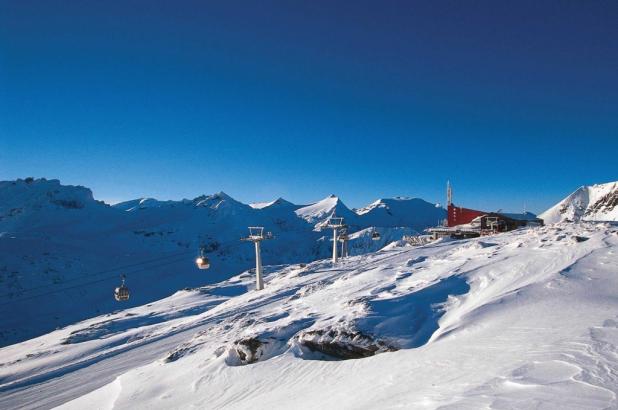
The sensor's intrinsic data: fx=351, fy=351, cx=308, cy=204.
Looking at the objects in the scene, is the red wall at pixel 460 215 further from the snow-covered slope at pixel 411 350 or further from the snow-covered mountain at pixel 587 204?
the snow-covered mountain at pixel 587 204

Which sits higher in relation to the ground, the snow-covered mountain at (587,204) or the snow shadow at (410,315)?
the snow-covered mountain at (587,204)

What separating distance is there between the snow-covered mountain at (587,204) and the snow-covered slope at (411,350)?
5994 centimetres

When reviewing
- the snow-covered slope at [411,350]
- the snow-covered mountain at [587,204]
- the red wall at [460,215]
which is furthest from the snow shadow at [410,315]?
the snow-covered mountain at [587,204]

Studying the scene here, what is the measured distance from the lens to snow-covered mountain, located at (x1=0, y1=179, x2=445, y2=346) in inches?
3000

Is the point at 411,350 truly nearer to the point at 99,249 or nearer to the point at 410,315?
the point at 410,315

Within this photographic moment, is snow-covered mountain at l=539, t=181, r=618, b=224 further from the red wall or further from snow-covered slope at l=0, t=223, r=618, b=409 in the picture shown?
snow-covered slope at l=0, t=223, r=618, b=409

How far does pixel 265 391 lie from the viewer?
7.67 m

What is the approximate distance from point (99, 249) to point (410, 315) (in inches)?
4835

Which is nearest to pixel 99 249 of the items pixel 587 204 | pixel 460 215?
pixel 460 215

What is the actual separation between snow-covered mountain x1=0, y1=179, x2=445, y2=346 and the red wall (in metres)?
17.5

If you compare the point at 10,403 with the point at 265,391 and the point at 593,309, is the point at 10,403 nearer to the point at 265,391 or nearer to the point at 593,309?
the point at 265,391

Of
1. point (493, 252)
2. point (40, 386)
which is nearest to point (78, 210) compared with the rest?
point (40, 386)

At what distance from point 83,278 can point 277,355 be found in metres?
103

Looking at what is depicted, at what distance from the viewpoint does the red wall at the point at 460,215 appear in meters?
40.8
